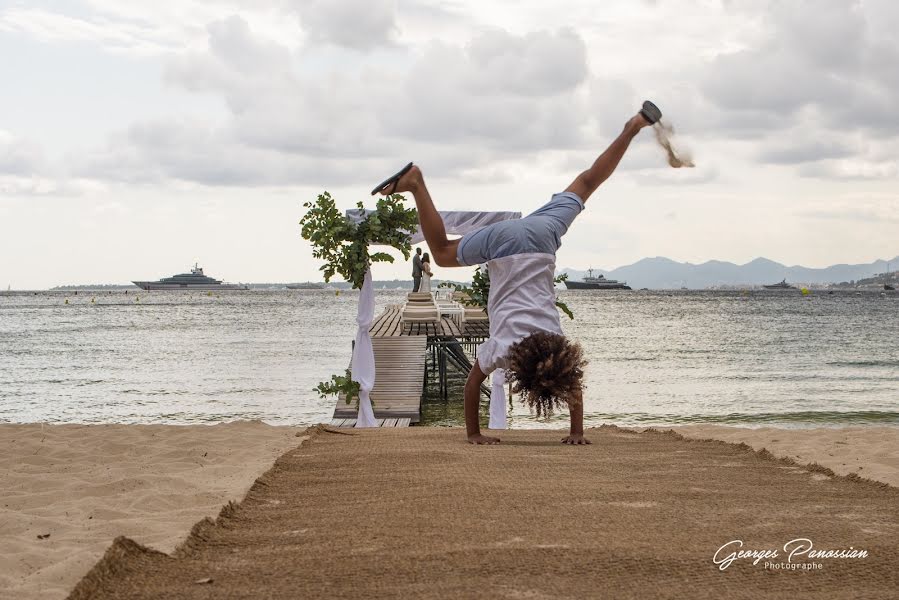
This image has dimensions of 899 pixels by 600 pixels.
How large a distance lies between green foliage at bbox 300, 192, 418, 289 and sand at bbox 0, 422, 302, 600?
241 cm

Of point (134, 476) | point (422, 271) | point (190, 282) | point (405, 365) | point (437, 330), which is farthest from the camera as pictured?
point (190, 282)

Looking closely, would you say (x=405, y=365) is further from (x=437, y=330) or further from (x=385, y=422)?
(x=437, y=330)

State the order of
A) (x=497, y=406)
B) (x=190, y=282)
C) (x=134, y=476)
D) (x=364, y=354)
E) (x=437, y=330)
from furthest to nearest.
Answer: (x=190, y=282)
(x=437, y=330)
(x=364, y=354)
(x=497, y=406)
(x=134, y=476)

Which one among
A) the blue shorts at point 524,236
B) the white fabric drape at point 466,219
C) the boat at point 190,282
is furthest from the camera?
the boat at point 190,282

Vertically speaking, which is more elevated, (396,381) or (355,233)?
(355,233)

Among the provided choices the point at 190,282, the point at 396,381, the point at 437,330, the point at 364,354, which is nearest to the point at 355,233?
the point at 364,354

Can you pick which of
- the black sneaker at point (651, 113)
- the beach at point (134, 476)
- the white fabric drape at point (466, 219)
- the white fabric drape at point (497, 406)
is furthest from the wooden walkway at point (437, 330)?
the black sneaker at point (651, 113)

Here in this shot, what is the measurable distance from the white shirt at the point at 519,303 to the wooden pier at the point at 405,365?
499 cm

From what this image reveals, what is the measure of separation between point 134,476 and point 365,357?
5.00 m

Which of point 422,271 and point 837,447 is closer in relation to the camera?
point 837,447

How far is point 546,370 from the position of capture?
5215 millimetres

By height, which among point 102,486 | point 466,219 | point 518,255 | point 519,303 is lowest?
point 102,486

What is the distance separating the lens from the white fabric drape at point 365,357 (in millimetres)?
9742

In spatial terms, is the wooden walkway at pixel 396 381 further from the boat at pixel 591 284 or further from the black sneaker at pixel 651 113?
the boat at pixel 591 284
